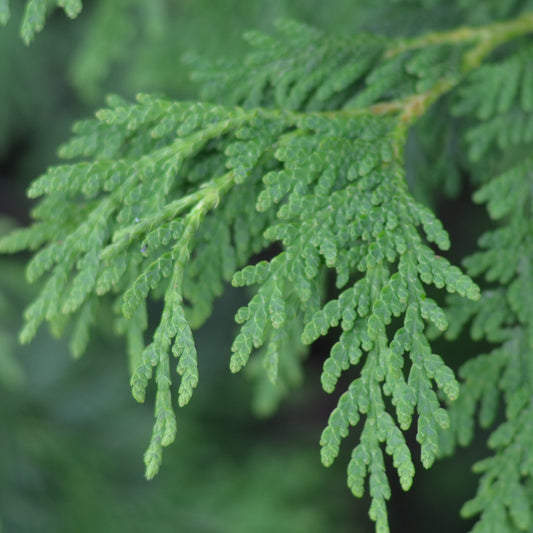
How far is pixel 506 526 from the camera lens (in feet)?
5.89

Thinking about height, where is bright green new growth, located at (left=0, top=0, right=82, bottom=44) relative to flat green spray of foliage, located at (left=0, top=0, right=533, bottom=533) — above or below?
above

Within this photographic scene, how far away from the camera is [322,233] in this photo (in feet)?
5.14

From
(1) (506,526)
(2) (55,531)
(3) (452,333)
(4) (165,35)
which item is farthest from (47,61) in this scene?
(1) (506,526)

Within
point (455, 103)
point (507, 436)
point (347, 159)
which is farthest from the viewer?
point (455, 103)

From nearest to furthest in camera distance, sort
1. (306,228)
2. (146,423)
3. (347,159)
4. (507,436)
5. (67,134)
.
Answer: (306,228), (347,159), (507,436), (146,423), (67,134)

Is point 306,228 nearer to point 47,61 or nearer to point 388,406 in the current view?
point 388,406

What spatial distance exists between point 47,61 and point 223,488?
138 inches

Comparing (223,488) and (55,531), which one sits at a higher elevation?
(55,531)

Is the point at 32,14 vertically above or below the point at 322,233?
above

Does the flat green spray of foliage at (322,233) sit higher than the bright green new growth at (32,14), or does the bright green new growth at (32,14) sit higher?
the bright green new growth at (32,14)

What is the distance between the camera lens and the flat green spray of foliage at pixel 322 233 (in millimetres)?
1480

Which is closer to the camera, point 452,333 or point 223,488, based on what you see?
point 452,333

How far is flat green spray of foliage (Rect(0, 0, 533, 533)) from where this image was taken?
1480 mm

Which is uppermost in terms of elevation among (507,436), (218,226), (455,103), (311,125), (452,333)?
(311,125)
